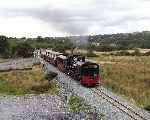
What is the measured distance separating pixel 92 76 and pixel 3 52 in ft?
254

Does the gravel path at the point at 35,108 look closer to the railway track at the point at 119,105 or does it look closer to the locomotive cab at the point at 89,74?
the railway track at the point at 119,105

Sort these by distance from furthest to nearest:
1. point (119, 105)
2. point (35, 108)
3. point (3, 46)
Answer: point (3, 46), point (35, 108), point (119, 105)

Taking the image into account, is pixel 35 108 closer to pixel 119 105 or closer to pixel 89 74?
pixel 119 105

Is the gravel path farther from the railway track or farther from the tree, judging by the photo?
the tree


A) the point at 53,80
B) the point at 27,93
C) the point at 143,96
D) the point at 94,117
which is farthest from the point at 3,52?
the point at 94,117

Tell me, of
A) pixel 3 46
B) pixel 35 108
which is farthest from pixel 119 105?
pixel 3 46

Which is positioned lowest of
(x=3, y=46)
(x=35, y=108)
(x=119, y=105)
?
(x=35, y=108)

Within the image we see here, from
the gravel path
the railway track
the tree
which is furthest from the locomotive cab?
the tree

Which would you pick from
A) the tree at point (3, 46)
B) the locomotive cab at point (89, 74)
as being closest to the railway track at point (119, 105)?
the locomotive cab at point (89, 74)

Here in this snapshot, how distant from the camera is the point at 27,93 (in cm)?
3784

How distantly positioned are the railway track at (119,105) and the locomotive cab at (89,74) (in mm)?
2871

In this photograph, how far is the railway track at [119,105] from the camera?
23.6m

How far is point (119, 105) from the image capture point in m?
27.8

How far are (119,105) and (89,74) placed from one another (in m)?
12.8
